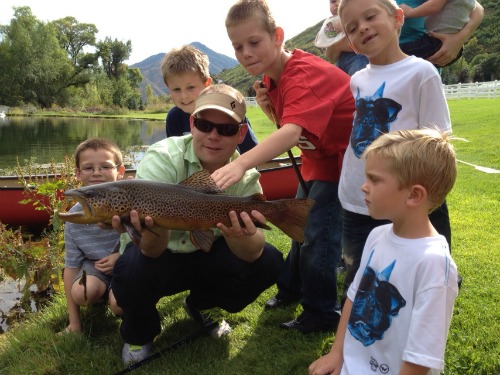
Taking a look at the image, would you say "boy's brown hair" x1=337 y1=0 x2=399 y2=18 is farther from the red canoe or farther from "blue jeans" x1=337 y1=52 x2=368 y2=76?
the red canoe

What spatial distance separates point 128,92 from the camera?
296 ft

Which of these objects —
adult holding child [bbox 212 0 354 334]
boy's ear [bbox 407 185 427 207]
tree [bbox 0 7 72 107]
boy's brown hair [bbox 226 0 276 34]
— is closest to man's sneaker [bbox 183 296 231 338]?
adult holding child [bbox 212 0 354 334]

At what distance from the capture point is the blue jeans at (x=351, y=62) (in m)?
4.25

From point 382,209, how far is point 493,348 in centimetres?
154

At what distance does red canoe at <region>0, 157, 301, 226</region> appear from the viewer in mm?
7391

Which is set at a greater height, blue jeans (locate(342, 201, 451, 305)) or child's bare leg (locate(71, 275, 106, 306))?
blue jeans (locate(342, 201, 451, 305))

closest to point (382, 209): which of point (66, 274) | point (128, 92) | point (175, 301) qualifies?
point (175, 301)

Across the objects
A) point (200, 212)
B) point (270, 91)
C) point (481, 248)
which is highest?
point (270, 91)

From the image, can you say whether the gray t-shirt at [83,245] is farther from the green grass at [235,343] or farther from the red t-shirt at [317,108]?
the red t-shirt at [317,108]

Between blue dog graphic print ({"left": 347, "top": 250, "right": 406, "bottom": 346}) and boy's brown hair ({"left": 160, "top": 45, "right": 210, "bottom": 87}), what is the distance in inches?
128

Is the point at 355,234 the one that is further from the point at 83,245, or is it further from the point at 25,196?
the point at 25,196

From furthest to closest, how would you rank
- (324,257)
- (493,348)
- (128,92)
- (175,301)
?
(128,92)
(175,301)
(324,257)
(493,348)

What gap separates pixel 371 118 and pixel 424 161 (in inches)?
36.1

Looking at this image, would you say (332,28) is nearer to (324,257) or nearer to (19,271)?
(324,257)
